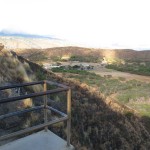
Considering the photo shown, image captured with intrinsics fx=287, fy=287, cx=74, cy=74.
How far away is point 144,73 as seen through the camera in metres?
44.7

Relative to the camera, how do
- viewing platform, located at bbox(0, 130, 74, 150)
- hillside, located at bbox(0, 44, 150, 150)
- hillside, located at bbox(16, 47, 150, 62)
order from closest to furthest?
viewing platform, located at bbox(0, 130, 74, 150), hillside, located at bbox(0, 44, 150, 150), hillside, located at bbox(16, 47, 150, 62)

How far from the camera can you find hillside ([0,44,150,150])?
7688 millimetres

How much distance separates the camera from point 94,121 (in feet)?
28.3

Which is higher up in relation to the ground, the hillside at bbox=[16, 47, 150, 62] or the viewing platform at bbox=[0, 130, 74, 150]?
the viewing platform at bbox=[0, 130, 74, 150]

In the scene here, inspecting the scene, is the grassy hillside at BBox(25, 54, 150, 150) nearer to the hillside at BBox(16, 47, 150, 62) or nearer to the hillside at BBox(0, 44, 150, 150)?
the hillside at BBox(0, 44, 150, 150)

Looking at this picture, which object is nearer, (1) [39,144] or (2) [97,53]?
(1) [39,144]

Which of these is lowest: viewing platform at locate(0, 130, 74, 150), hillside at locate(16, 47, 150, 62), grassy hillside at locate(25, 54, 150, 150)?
hillside at locate(16, 47, 150, 62)

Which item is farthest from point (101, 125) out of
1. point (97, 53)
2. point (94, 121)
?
point (97, 53)

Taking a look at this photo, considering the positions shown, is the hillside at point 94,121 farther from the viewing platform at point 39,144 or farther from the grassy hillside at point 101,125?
the viewing platform at point 39,144

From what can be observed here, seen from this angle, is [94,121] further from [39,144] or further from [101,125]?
[39,144]

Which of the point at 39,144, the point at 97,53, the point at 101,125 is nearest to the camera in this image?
the point at 39,144

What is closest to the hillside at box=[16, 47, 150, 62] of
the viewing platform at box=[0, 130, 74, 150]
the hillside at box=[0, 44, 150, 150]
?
the hillside at box=[0, 44, 150, 150]

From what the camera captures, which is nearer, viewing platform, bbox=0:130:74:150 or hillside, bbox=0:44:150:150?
viewing platform, bbox=0:130:74:150

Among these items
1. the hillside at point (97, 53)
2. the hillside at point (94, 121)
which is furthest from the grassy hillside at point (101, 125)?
the hillside at point (97, 53)
